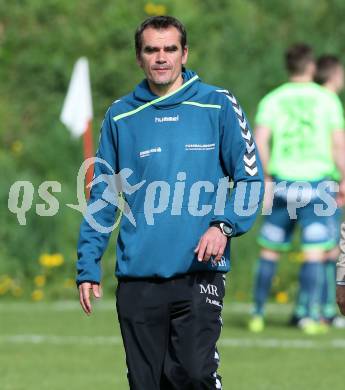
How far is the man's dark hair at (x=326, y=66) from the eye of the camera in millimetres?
13352

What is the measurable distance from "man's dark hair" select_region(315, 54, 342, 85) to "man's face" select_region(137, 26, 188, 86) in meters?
6.88

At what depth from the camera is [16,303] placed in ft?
49.8

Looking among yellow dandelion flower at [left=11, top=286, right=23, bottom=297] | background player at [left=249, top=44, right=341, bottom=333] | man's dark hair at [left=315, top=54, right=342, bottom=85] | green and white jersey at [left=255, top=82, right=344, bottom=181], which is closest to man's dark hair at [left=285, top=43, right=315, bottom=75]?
background player at [left=249, top=44, right=341, bottom=333]

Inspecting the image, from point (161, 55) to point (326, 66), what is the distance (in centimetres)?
707

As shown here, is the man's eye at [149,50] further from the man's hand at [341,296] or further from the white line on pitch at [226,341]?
the white line on pitch at [226,341]

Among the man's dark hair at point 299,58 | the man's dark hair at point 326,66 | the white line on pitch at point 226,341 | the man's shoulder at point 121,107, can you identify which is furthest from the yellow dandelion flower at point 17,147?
the man's shoulder at point 121,107

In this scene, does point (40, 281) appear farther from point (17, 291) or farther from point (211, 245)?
point (211, 245)

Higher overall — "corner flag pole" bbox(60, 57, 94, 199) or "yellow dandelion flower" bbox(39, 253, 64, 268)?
"corner flag pole" bbox(60, 57, 94, 199)

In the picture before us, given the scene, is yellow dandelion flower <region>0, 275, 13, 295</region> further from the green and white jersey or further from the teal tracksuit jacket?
the teal tracksuit jacket

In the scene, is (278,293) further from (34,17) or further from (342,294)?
(342,294)

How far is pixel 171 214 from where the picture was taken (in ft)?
21.4

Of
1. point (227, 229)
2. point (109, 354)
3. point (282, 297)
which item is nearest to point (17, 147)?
point (282, 297)

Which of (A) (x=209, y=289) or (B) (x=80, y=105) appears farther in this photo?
(B) (x=80, y=105)

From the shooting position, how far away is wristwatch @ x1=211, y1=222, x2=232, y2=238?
6285mm
